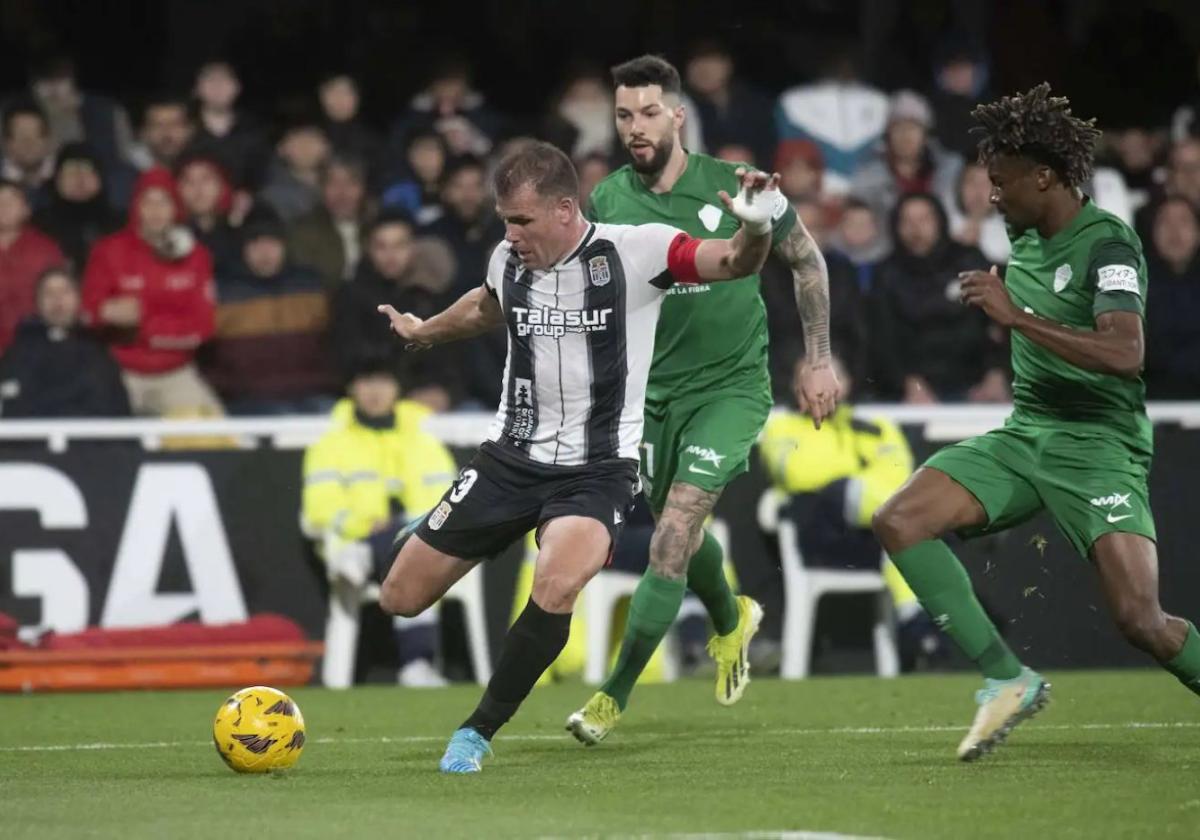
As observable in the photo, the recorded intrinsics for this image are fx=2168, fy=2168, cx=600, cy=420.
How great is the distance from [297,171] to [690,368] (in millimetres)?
6635

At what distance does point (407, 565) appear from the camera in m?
7.85

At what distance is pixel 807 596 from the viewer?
12.6 metres

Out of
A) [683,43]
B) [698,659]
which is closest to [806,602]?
[698,659]

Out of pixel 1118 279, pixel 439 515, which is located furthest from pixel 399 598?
pixel 1118 279

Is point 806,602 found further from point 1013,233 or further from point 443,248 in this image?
point 1013,233

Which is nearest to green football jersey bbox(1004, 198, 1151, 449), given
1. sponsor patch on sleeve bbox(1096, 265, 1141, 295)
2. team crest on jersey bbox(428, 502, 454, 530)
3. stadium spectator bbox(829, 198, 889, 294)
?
sponsor patch on sleeve bbox(1096, 265, 1141, 295)

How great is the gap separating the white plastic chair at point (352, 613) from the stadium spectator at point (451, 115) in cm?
380

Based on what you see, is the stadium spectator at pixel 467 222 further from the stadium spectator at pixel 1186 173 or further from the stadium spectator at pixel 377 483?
the stadium spectator at pixel 1186 173

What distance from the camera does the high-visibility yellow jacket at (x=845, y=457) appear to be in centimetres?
1250

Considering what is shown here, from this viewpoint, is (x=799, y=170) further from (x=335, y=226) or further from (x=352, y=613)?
(x=352, y=613)

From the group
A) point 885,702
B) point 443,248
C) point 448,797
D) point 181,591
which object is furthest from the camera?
point 443,248

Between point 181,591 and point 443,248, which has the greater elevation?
point 443,248

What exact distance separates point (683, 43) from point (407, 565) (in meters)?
9.37

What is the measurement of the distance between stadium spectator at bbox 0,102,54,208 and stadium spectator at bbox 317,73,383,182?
1916mm
